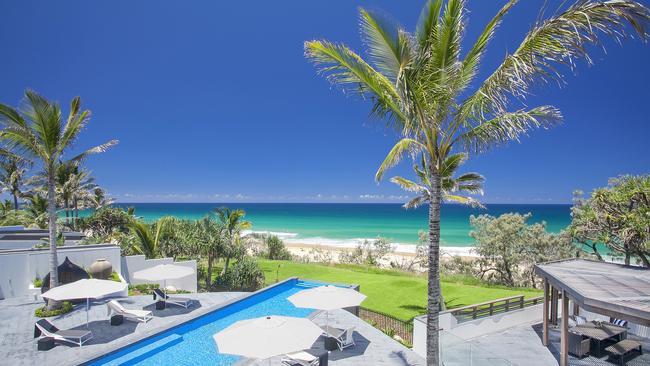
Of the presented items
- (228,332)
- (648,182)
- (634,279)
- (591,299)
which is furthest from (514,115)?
(648,182)

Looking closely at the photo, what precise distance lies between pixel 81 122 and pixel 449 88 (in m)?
12.5

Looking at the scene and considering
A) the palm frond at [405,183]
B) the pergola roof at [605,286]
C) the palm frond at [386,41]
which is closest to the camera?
the palm frond at [386,41]

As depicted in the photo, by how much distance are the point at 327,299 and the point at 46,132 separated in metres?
10.7

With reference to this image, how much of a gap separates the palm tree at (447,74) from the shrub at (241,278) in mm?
15068

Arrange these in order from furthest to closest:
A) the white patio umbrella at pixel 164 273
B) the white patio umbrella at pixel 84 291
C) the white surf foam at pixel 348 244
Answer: the white surf foam at pixel 348 244 → the white patio umbrella at pixel 164 273 → the white patio umbrella at pixel 84 291

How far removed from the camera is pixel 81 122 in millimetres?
12656

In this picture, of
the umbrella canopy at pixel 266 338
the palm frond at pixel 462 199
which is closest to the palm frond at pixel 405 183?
the palm frond at pixel 462 199

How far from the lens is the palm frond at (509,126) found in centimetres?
683

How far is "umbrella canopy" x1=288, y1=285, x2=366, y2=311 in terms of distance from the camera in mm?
10508

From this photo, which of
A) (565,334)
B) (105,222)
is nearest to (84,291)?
(565,334)

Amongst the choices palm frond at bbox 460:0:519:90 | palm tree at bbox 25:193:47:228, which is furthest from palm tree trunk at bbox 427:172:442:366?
palm tree at bbox 25:193:47:228

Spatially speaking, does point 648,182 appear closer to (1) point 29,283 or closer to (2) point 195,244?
(2) point 195,244

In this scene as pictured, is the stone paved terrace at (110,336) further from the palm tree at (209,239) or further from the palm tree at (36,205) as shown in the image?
the palm tree at (36,205)

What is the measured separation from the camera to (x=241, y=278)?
66.7 ft
